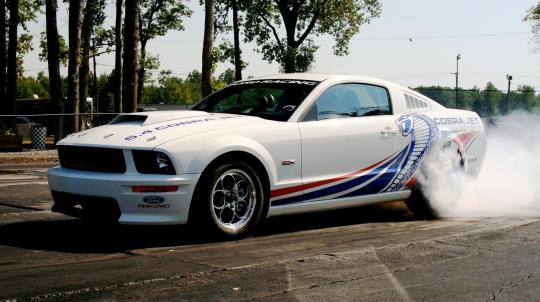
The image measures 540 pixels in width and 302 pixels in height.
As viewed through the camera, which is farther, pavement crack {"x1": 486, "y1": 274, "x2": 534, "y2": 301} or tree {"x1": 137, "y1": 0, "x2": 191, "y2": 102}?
tree {"x1": 137, "y1": 0, "x2": 191, "y2": 102}

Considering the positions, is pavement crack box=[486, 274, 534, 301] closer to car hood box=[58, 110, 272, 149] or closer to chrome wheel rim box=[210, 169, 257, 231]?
chrome wheel rim box=[210, 169, 257, 231]

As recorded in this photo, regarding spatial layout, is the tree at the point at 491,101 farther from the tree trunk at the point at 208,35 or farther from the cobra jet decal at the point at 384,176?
the cobra jet decal at the point at 384,176

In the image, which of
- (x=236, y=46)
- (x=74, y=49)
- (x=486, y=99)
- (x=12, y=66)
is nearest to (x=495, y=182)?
(x=74, y=49)

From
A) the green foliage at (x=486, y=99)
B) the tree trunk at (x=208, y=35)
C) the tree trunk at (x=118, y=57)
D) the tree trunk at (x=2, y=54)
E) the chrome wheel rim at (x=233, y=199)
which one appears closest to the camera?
the chrome wheel rim at (x=233, y=199)

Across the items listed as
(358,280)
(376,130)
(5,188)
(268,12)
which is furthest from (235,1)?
(358,280)

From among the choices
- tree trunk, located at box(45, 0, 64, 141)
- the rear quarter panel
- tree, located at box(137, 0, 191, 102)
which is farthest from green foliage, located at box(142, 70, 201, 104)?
the rear quarter panel

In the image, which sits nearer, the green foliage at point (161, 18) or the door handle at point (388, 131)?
the door handle at point (388, 131)

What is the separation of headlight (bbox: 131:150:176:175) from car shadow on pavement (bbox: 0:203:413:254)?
2.02ft

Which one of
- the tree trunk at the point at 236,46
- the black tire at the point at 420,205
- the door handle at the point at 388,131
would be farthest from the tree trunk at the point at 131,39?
the tree trunk at the point at 236,46

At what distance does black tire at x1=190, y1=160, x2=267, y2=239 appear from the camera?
6156mm

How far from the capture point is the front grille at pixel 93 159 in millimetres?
6074

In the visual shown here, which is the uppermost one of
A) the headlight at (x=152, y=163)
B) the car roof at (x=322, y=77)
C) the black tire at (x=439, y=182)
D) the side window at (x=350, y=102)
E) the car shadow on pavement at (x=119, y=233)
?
the car roof at (x=322, y=77)

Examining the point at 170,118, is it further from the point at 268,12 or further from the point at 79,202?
the point at 268,12

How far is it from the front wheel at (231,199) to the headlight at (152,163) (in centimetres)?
34
